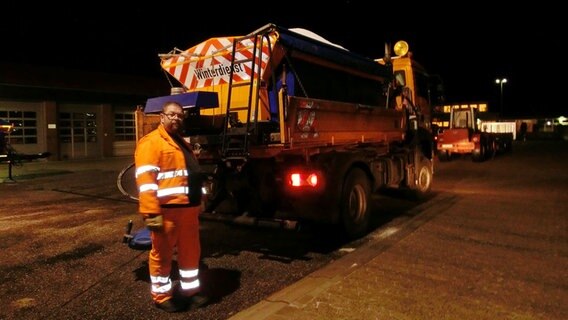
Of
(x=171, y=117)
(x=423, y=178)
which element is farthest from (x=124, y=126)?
(x=171, y=117)

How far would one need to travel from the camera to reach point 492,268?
4930mm

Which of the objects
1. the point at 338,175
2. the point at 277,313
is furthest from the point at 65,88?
the point at 277,313

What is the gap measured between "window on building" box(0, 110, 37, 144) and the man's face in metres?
18.6

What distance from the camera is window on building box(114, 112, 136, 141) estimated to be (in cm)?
2370

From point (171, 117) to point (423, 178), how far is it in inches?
277

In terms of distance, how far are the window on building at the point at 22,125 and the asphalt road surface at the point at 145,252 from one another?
410 inches

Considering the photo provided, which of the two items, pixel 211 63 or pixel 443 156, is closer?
pixel 211 63

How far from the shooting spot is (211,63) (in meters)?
6.66

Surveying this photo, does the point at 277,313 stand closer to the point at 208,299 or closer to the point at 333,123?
the point at 208,299

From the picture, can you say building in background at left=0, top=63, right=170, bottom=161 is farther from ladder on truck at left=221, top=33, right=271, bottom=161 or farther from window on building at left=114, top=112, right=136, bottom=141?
ladder on truck at left=221, top=33, right=271, bottom=161

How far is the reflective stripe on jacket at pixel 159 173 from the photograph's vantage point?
12.6 ft

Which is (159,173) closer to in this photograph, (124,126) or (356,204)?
(356,204)

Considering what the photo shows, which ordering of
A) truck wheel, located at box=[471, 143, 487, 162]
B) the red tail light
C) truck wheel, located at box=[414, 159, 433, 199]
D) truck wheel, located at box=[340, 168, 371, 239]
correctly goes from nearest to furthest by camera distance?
the red tail light, truck wheel, located at box=[340, 168, 371, 239], truck wheel, located at box=[414, 159, 433, 199], truck wheel, located at box=[471, 143, 487, 162]

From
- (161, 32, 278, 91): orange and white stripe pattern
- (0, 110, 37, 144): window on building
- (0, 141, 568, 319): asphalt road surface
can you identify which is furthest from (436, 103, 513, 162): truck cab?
(0, 110, 37, 144): window on building
